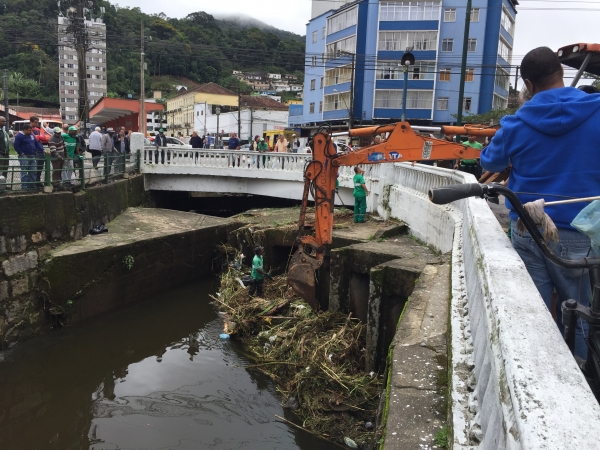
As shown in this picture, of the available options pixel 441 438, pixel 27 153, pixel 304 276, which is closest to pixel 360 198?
pixel 304 276

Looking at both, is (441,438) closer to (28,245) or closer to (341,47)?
(28,245)

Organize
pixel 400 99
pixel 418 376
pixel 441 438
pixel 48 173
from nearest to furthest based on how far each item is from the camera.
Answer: pixel 441 438 → pixel 418 376 → pixel 48 173 → pixel 400 99

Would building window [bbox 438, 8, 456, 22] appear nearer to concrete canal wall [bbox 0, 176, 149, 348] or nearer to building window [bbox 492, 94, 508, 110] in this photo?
building window [bbox 492, 94, 508, 110]

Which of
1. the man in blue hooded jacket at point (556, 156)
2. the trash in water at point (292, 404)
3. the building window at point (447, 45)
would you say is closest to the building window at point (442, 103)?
the building window at point (447, 45)

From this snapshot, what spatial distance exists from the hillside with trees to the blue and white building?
19.2 m

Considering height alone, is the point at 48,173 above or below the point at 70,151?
below

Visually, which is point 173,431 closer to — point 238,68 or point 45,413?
point 45,413

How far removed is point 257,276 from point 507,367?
30.2ft

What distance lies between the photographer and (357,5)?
114 feet

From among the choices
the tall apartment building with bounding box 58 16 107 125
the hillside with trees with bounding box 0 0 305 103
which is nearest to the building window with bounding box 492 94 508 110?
the hillside with trees with bounding box 0 0 305 103

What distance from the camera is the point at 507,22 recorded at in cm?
3738

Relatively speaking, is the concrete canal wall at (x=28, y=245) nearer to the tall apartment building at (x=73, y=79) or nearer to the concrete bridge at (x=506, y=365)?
the concrete bridge at (x=506, y=365)

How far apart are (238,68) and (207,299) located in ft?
348

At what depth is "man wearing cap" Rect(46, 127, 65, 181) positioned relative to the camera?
10516mm
